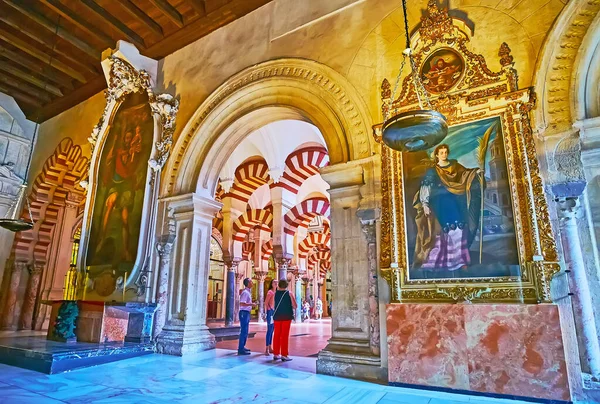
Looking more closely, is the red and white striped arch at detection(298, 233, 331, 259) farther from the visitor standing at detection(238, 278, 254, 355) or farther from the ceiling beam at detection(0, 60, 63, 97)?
the visitor standing at detection(238, 278, 254, 355)

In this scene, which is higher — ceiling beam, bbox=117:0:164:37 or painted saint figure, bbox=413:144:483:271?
ceiling beam, bbox=117:0:164:37

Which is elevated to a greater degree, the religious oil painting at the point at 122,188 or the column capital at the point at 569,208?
the religious oil painting at the point at 122,188

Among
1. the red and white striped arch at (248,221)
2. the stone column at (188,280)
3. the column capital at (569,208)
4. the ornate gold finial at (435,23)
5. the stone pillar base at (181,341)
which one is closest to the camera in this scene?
the column capital at (569,208)

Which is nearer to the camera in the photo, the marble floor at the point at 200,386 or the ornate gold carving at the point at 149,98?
the marble floor at the point at 200,386

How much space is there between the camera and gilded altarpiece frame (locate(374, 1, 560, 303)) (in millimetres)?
2859

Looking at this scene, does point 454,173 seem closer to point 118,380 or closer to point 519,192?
point 519,192

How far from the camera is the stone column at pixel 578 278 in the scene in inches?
103

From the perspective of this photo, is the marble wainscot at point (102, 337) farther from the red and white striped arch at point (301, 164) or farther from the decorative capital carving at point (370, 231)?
the red and white striped arch at point (301, 164)

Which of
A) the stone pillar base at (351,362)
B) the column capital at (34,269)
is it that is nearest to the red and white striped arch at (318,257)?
the column capital at (34,269)

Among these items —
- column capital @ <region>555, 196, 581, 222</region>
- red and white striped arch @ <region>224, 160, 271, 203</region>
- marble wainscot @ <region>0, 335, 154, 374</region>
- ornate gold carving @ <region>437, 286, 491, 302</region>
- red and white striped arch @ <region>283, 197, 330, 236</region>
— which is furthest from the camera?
red and white striped arch @ <region>283, 197, 330, 236</region>

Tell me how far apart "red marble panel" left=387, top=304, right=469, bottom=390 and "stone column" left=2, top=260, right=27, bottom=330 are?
7.68 metres

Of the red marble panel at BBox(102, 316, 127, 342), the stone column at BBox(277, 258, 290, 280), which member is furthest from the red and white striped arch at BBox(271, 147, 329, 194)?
the red marble panel at BBox(102, 316, 127, 342)

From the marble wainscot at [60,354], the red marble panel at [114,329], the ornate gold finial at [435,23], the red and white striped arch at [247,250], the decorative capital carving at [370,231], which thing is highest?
the ornate gold finial at [435,23]

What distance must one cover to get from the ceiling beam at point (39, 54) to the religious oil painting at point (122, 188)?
141cm
